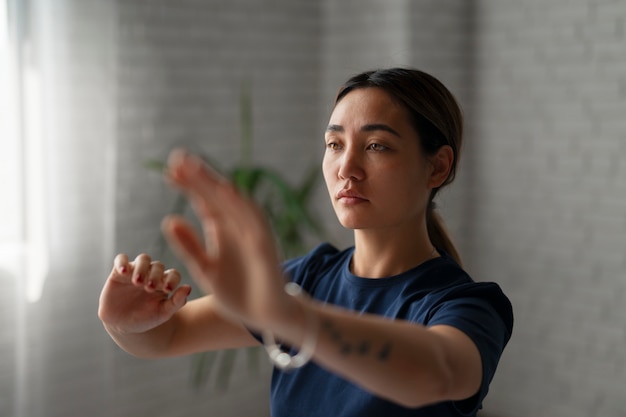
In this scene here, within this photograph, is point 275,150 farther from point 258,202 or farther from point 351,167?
point 351,167

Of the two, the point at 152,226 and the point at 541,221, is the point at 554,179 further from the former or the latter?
the point at 152,226

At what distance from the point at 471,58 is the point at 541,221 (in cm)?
88

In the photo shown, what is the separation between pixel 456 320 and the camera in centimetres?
146

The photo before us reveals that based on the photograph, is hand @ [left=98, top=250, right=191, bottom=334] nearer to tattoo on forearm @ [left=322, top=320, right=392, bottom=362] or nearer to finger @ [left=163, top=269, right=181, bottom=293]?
finger @ [left=163, top=269, right=181, bottom=293]

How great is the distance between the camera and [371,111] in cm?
176

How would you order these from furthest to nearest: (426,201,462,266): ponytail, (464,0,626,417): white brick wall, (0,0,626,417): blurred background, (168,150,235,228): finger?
(464,0,626,417): white brick wall, (0,0,626,417): blurred background, (426,201,462,266): ponytail, (168,150,235,228): finger

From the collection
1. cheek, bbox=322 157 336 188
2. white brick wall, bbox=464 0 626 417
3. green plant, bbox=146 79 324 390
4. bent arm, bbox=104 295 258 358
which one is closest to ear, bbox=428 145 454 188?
cheek, bbox=322 157 336 188

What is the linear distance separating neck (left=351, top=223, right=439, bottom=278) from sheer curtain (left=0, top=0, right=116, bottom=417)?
65.1 inches

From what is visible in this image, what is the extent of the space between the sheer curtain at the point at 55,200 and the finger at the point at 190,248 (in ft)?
6.81

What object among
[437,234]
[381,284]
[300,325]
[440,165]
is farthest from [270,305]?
[437,234]

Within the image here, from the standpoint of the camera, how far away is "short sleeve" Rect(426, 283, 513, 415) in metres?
1.43

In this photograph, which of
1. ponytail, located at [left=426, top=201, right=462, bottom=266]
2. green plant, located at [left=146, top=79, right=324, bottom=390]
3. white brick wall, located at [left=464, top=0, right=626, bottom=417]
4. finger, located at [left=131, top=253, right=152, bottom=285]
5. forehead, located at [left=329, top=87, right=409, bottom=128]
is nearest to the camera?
finger, located at [left=131, top=253, right=152, bottom=285]

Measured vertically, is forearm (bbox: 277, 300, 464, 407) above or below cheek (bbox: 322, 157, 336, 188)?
below

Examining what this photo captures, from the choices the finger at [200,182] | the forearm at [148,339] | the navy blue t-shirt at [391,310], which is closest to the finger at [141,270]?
the forearm at [148,339]
